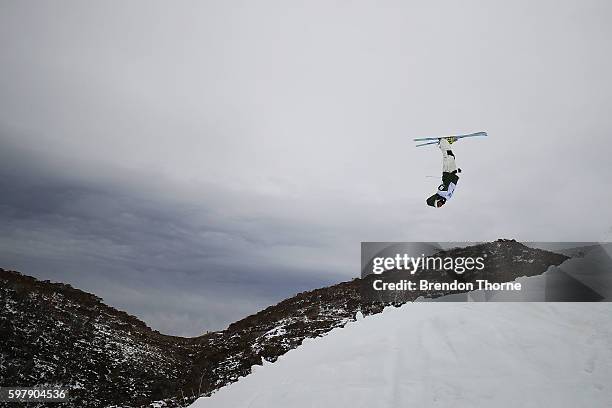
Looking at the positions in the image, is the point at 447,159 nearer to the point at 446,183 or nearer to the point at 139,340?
the point at 446,183

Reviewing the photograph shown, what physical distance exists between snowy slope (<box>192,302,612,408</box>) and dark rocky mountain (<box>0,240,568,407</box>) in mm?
5681

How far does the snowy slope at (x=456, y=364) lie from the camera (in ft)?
20.3

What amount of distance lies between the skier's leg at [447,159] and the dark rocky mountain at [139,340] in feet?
34.6

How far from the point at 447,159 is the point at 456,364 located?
668 centimetres

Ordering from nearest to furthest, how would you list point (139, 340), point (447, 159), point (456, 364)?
point (456, 364), point (447, 159), point (139, 340)

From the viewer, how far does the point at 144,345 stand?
72.7ft

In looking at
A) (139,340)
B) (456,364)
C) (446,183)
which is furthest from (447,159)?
(139,340)

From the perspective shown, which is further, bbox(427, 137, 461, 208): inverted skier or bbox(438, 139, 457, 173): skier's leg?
bbox(438, 139, 457, 173): skier's leg

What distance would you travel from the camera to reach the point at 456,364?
7168mm

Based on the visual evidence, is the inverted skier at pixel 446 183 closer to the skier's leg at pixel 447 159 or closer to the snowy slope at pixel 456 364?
the skier's leg at pixel 447 159

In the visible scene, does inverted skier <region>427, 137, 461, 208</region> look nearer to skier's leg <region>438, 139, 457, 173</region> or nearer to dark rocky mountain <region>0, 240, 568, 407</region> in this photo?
skier's leg <region>438, 139, 457, 173</region>

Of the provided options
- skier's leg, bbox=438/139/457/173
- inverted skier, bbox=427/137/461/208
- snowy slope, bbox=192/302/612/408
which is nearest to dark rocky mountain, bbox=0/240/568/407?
snowy slope, bbox=192/302/612/408

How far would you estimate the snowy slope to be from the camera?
20.3 ft

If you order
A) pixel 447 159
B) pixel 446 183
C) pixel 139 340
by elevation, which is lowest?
pixel 139 340
